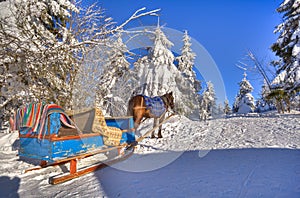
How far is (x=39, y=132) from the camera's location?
9.30 feet

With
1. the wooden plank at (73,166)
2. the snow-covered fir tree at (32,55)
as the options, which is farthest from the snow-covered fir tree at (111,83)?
the wooden plank at (73,166)

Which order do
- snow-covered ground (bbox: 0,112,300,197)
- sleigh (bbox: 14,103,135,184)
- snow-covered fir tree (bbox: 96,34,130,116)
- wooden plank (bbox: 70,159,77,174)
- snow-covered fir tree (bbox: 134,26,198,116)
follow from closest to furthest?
snow-covered ground (bbox: 0,112,300,197) < sleigh (bbox: 14,103,135,184) < wooden plank (bbox: 70,159,77,174) < snow-covered fir tree (bbox: 96,34,130,116) < snow-covered fir tree (bbox: 134,26,198,116)

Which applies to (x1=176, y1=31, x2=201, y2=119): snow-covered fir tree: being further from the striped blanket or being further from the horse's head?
the striped blanket

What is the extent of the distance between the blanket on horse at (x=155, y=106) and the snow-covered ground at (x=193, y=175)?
142 centimetres

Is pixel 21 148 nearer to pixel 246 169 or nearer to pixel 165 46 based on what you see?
pixel 246 169

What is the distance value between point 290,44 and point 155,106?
28.2 feet

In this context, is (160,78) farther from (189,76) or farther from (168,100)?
(168,100)

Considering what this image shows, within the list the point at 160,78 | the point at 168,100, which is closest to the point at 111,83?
the point at 160,78

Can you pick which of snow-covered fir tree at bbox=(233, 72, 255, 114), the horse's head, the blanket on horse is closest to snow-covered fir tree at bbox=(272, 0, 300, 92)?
the horse's head

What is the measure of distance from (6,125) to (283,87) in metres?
12.7

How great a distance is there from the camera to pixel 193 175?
2600 millimetres

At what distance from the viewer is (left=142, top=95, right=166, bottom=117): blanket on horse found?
547cm

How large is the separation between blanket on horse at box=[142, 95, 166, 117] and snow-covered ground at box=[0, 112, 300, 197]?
4.65 feet

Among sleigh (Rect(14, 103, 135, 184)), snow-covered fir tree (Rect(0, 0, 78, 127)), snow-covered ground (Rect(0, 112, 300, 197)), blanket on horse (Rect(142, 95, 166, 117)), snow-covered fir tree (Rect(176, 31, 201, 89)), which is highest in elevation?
snow-covered fir tree (Rect(176, 31, 201, 89))
